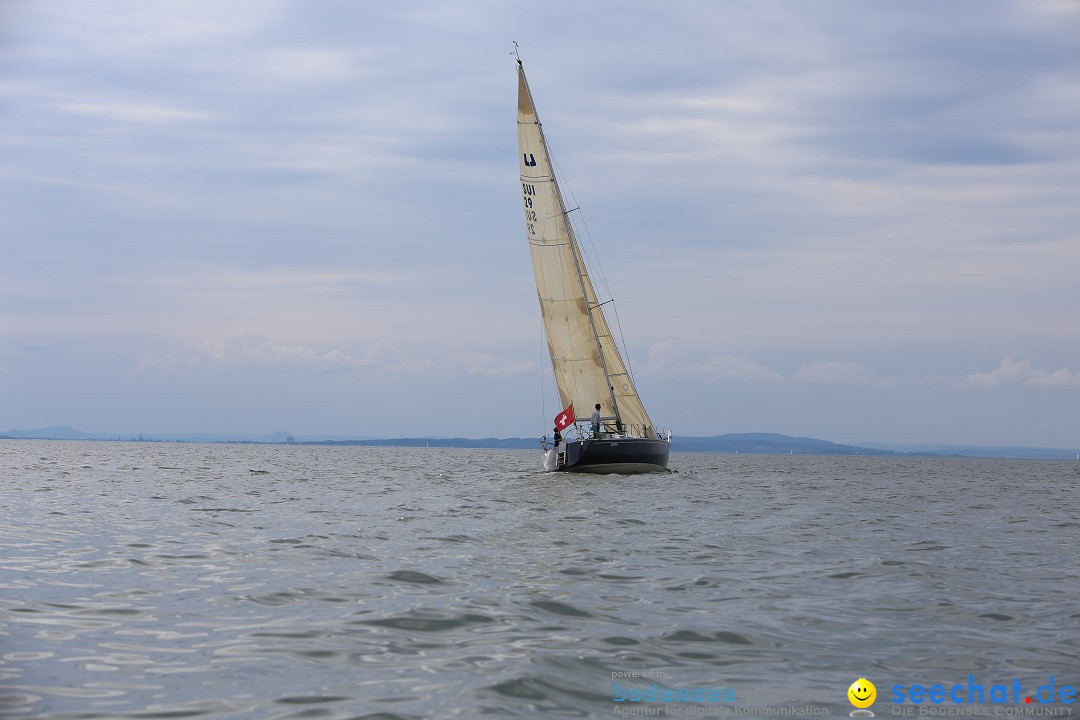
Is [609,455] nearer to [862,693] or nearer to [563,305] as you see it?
[563,305]

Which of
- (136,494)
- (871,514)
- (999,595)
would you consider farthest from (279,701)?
(136,494)

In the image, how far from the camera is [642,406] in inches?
1647

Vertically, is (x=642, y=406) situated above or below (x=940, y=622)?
above

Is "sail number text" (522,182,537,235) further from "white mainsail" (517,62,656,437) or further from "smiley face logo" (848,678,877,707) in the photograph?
"smiley face logo" (848,678,877,707)

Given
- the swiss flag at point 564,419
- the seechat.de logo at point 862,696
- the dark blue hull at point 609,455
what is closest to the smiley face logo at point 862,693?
the seechat.de logo at point 862,696

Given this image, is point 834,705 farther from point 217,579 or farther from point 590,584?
point 217,579

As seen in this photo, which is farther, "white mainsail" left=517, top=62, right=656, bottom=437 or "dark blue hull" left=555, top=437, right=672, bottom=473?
"white mainsail" left=517, top=62, right=656, bottom=437

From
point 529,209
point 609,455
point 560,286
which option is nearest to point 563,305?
point 560,286

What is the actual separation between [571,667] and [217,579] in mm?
5705

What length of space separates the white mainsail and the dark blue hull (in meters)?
1.45

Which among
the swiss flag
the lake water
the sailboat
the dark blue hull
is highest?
the sailboat

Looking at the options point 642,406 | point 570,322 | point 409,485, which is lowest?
point 409,485

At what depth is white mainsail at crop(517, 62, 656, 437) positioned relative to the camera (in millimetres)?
39562

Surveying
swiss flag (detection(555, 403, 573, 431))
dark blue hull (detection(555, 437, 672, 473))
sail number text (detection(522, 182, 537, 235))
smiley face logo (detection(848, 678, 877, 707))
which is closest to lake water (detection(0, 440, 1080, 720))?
smiley face logo (detection(848, 678, 877, 707))
